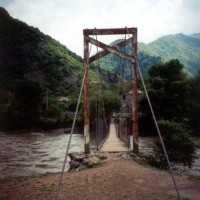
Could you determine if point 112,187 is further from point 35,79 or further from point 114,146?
point 35,79

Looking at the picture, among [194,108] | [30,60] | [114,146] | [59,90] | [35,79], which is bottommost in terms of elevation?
[114,146]

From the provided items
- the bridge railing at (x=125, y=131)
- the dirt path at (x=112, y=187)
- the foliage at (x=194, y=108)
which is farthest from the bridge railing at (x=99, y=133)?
the foliage at (x=194, y=108)

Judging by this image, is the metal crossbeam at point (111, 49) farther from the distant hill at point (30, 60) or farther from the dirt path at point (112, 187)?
the distant hill at point (30, 60)

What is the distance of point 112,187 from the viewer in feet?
23.9

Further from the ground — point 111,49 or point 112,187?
point 111,49

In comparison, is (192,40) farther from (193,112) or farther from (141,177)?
(141,177)

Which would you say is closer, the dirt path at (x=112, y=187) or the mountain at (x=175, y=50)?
the dirt path at (x=112, y=187)

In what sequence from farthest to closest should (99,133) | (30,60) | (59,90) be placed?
(30,60)
(59,90)
(99,133)

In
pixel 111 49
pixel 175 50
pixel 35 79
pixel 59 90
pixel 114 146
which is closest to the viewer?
pixel 111 49

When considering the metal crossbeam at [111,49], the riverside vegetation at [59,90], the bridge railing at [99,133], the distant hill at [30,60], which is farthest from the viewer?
the distant hill at [30,60]

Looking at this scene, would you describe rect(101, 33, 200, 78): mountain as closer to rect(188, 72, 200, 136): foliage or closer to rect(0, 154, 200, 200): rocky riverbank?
rect(188, 72, 200, 136): foliage

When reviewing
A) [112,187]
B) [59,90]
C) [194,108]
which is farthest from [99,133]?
[59,90]

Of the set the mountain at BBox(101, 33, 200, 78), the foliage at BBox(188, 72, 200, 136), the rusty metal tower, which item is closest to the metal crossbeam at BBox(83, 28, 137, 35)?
the rusty metal tower

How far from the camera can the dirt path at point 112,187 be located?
6.72m
